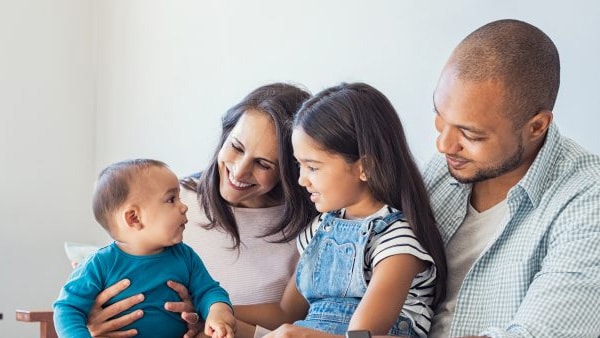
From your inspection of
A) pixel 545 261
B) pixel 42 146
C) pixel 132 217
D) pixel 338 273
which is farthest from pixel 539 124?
pixel 42 146

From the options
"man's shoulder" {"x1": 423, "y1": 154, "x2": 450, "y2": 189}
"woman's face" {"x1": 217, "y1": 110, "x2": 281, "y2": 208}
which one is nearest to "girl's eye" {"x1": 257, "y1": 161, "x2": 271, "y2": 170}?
"woman's face" {"x1": 217, "y1": 110, "x2": 281, "y2": 208}

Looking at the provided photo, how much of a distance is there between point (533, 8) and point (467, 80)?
477 millimetres

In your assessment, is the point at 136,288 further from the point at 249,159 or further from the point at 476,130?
the point at 476,130

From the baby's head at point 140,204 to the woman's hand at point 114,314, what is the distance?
0.36 ft

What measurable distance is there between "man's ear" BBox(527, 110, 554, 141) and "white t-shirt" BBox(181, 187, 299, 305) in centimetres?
77

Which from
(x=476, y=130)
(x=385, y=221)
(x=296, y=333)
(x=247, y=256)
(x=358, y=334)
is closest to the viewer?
(x=358, y=334)

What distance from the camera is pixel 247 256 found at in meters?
2.33

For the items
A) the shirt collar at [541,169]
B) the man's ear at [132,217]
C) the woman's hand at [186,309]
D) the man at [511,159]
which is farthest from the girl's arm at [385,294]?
the man's ear at [132,217]

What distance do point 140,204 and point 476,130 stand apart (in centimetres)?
70

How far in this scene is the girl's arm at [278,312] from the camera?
2.14m

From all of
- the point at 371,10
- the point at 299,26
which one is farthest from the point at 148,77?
the point at 371,10

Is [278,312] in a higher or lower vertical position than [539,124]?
lower

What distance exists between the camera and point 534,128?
177 centimetres

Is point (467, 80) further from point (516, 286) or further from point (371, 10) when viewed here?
point (371, 10)
